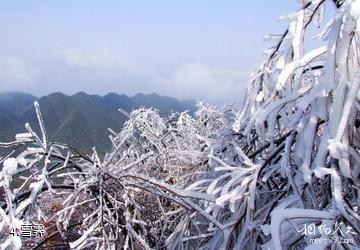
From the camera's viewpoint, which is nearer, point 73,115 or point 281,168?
point 281,168

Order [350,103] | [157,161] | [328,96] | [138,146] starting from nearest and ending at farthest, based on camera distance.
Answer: [350,103], [328,96], [157,161], [138,146]

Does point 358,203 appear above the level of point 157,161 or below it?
above

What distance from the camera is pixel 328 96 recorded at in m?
1.79

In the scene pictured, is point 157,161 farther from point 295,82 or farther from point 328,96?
point 328,96

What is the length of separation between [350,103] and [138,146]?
21.2 feet

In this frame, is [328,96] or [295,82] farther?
[295,82]

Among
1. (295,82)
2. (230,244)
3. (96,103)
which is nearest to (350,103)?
(295,82)

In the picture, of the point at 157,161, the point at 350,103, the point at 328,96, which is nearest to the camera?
the point at 350,103

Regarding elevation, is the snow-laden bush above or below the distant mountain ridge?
above

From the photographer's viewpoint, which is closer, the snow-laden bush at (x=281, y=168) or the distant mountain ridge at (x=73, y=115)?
the snow-laden bush at (x=281, y=168)

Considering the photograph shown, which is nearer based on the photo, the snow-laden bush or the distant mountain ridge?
the snow-laden bush

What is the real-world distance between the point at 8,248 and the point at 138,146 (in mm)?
5740

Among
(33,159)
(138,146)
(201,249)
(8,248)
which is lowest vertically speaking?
(138,146)

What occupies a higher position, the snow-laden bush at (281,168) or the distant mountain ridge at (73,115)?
the snow-laden bush at (281,168)
